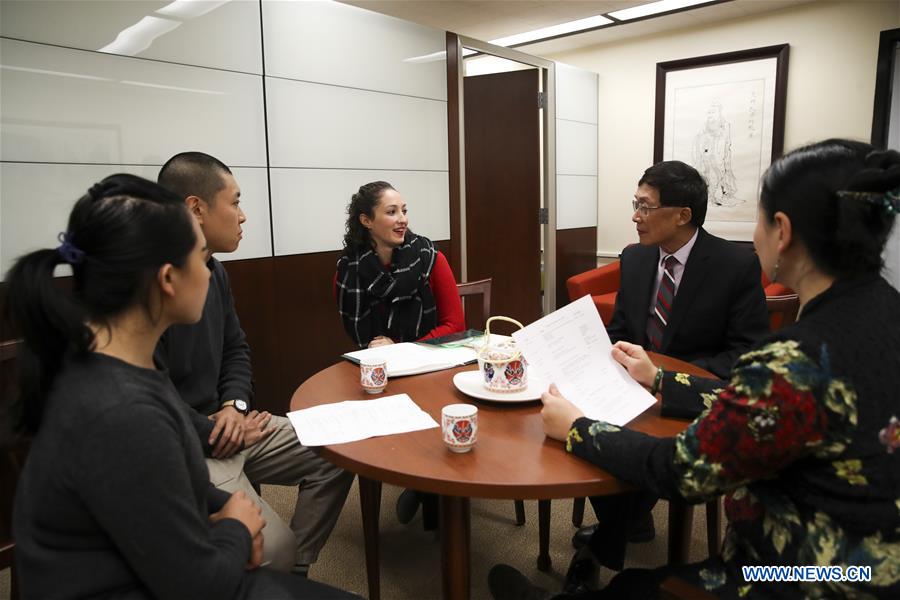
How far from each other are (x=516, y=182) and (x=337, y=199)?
184 cm

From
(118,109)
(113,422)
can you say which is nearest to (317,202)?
(118,109)

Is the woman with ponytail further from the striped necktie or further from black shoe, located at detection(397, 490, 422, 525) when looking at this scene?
the striped necktie

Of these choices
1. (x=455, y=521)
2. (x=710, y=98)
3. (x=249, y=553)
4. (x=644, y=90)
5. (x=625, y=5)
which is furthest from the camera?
(x=644, y=90)

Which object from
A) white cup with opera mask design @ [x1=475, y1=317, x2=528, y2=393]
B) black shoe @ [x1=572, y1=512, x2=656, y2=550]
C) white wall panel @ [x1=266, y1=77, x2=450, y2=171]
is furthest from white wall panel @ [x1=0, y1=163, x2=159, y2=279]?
black shoe @ [x1=572, y1=512, x2=656, y2=550]

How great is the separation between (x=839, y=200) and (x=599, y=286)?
139 inches

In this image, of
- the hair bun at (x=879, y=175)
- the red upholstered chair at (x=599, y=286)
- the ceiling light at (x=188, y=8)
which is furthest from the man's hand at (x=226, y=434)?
the red upholstered chair at (x=599, y=286)

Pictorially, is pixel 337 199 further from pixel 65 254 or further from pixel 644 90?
pixel 644 90

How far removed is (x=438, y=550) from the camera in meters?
2.05

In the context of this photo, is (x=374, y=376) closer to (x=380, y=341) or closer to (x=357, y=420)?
(x=357, y=420)

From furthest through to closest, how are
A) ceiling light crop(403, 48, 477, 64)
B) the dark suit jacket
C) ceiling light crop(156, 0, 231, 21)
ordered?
ceiling light crop(403, 48, 477, 64), ceiling light crop(156, 0, 231, 21), the dark suit jacket

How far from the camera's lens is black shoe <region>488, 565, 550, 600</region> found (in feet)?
4.85

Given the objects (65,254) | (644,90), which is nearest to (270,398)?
(65,254)

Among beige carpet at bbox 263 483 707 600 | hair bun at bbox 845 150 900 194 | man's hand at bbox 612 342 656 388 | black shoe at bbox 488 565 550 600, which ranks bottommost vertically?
beige carpet at bbox 263 483 707 600

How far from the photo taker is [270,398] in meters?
3.06
